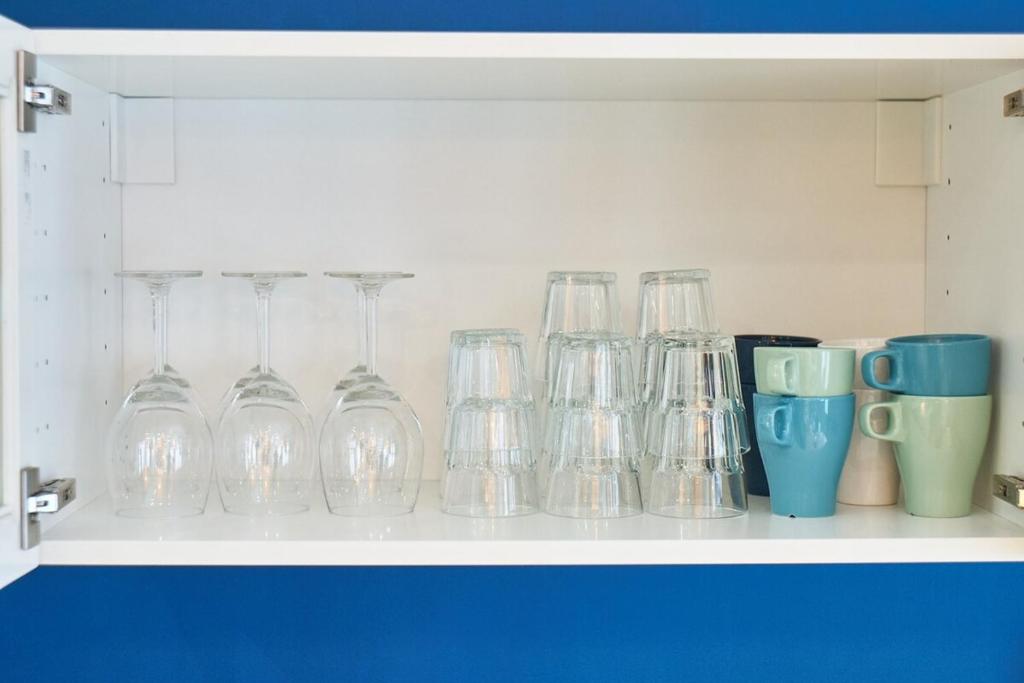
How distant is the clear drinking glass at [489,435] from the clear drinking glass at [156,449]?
9.9 inches

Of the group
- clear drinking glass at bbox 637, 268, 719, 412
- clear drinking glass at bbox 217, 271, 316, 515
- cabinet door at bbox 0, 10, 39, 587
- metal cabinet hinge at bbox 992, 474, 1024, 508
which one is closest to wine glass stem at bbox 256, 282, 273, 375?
clear drinking glass at bbox 217, 271, 316, 515

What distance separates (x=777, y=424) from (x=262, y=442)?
502 mm

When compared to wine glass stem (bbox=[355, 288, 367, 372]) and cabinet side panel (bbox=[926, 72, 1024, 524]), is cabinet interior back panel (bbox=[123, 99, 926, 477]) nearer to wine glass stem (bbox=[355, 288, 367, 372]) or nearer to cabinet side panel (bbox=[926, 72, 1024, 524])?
cabinet side panel (bbox=[926, 72, 1024, 524])

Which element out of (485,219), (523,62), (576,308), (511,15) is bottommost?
(576,308)

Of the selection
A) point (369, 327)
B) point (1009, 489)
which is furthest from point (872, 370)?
point (369, 327)

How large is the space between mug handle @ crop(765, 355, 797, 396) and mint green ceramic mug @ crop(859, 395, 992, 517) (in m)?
0.09

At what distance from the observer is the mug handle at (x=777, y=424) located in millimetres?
1140

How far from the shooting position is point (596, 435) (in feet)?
3.80

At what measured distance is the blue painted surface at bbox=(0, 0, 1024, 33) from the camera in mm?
1489

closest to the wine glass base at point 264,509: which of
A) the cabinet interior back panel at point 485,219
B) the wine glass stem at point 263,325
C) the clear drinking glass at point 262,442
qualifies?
the clear drinking glass at point 262,442

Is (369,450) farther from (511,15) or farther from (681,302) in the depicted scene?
(511,15)

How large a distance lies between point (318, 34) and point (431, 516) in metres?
0.46

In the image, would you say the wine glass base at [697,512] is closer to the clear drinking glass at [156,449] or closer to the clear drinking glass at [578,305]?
the clear drinking glass at [578,305]

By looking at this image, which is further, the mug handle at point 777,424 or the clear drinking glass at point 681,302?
the clear drinking glass at point 681,302
